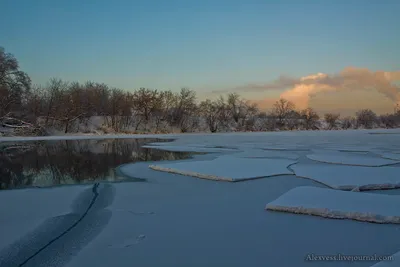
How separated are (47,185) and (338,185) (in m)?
7.08

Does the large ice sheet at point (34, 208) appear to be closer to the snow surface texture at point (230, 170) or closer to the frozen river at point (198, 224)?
the frozen river at point (198, 224)

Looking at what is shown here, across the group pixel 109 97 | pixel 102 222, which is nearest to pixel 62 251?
pixel 102 222

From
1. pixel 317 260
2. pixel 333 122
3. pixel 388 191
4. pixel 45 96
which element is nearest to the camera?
pixel 317 260

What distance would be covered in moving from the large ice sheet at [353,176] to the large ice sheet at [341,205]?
1151mm

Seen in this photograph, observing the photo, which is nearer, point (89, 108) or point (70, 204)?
point (70, 204)

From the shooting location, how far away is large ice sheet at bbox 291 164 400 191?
6.92 metres

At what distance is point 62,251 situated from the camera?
11.9ft

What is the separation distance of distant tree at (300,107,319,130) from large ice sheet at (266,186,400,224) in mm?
66688

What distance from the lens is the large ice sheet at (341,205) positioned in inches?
181

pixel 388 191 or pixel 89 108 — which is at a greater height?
pixel 89 108

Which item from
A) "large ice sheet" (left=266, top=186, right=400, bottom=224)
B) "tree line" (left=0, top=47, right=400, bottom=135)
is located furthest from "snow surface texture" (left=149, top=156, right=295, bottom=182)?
"tree line" (left=0, top=47, right=400, bottom=135)

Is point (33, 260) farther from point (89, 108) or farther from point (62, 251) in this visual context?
point (89, 108)

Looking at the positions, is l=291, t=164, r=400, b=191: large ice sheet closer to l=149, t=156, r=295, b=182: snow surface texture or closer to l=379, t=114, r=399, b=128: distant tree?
l=149, t=156, r=295, b=182: snow surface texture

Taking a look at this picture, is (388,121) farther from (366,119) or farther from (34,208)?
(34,208)
